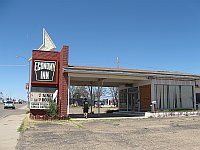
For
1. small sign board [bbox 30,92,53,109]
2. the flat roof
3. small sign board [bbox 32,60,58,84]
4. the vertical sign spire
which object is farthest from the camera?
the vertical sign spire

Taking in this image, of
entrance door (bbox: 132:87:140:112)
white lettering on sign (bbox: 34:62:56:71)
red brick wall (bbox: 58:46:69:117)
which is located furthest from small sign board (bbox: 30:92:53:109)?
entrance door (bbox: 132:87:140:112)

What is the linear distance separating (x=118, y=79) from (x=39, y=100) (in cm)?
791

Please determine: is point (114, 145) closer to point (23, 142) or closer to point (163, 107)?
point (23, 142)

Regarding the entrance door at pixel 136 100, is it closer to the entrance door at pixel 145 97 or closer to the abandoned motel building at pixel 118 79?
the abandoned motel building at pixel 118 79

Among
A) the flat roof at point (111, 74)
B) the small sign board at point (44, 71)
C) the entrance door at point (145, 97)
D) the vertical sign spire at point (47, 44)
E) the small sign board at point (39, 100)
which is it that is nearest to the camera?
the flat roof at point (111, 74)

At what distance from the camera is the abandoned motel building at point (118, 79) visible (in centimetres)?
2336

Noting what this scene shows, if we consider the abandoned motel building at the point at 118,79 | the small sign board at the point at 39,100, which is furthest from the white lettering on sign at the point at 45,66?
the small sign board at the point at 39,100

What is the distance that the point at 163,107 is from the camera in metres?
27.0

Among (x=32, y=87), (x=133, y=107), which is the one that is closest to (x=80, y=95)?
(x=133, y=107)

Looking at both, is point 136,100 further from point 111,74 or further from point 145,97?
point 111,74

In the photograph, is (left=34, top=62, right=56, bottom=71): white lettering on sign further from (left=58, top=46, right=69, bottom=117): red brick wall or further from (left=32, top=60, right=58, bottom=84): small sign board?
(left=58, top=46, right=69, bottom=117): red brick wall

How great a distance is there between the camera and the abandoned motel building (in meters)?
23.4

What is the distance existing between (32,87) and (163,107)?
12578mm

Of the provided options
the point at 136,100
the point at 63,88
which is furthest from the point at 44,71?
the point at 136,100
